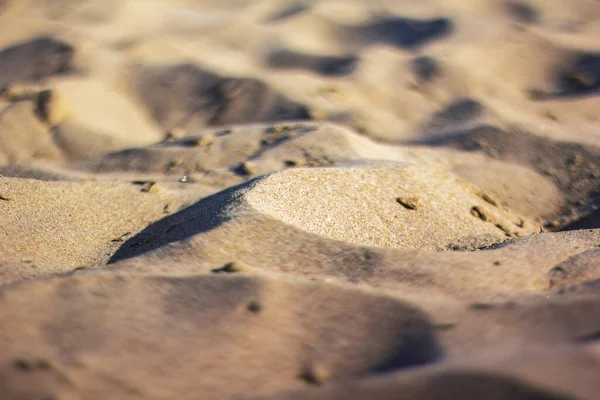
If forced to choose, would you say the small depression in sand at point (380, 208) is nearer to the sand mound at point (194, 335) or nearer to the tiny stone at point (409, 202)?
the tiny stone at point (409, 202)

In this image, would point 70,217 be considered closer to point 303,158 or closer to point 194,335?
point 303,158

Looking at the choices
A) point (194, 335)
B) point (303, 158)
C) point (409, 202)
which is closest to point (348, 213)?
point (409, 202)

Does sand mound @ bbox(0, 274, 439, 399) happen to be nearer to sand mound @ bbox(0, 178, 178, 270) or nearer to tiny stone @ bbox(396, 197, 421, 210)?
sand mound @ bbox(0, 178, 178, 270)

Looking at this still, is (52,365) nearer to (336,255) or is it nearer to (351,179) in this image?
(336,255)

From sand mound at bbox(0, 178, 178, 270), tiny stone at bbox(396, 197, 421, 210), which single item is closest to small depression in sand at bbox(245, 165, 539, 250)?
tiny stone at bbox(396, 197, 421, 210)

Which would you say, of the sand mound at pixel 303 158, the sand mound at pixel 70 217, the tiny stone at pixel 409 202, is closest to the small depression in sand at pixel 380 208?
the tiny stone at pixel 409 202

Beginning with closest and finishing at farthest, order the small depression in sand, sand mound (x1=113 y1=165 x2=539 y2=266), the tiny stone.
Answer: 1. sand mound (x1=113 y1=165 x2=539 y2=266)
2. the small depression in sand
3. the tiny stone
